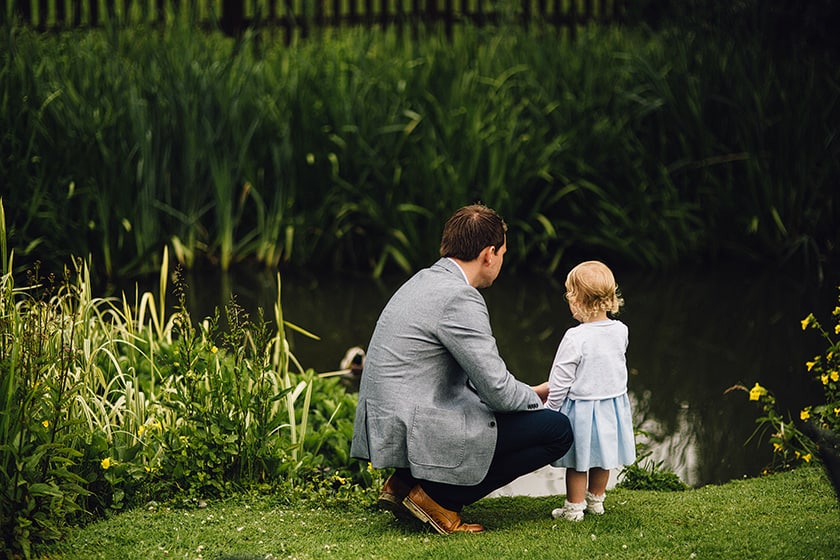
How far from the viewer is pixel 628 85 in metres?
8.56

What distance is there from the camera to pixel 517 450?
11.9 feet

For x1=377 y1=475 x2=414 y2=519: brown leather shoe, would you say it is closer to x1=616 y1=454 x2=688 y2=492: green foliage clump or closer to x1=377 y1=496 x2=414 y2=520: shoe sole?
x1=377 y1=496 x2=414 y2=520: shoe sole

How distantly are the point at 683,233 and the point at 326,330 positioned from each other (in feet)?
9.26

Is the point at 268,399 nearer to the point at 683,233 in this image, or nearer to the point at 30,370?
the point at 30,370

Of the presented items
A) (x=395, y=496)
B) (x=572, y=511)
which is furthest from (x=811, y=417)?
(x=395, y=496)

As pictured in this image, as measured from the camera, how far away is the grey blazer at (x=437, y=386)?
3.49m

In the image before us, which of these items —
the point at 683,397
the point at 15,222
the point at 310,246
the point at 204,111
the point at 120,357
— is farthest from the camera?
the point at 310,246

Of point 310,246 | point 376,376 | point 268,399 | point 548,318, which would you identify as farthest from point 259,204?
point 376,376

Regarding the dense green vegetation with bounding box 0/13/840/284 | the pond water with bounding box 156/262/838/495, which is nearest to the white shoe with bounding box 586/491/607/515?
the pond water with bounding box 156/262/838/495

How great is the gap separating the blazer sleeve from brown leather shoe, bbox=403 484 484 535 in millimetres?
374

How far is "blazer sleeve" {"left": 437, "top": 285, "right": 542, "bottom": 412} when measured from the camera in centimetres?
348

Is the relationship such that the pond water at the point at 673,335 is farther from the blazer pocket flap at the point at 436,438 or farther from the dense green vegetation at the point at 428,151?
the blazer pocket flap at the point at 436,438

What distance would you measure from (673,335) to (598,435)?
3.54 meters

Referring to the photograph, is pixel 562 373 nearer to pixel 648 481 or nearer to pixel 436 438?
pixel 436 438
